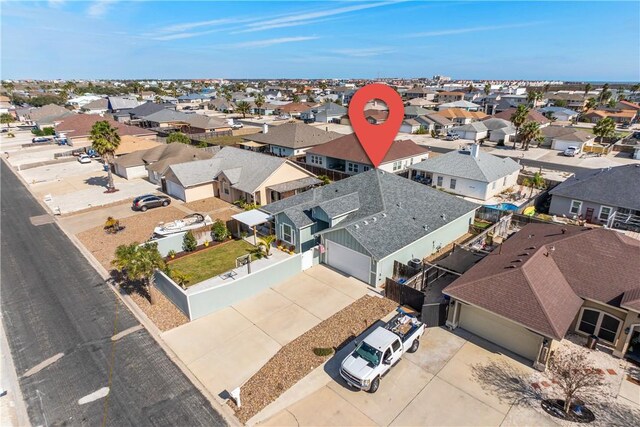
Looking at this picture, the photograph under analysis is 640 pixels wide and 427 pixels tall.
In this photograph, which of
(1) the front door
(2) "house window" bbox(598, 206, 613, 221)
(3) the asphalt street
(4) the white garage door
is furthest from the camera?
(4) the white garage door

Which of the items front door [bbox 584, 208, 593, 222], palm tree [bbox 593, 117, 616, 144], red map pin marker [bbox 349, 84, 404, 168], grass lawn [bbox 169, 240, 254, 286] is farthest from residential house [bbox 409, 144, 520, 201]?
palm tree [bbox 593, 117, 616, 144]

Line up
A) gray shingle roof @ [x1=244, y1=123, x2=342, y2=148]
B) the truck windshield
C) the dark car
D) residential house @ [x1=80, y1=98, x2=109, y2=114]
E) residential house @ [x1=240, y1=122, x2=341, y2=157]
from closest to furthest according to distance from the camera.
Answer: the truck windshield → the dark car → residential house @ [x1=240, y1=122, x2=341, y2=157] → gray shingle roof @ [x1=244, y1=123, x2=342, y2=148] → residential house @ [x1=80, y1=98, x2=109, y2=114]

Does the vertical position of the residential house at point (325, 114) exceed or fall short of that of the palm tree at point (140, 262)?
it exceeds it

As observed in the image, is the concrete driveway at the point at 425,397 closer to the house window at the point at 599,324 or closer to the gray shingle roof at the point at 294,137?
the house window at the point at 599,324

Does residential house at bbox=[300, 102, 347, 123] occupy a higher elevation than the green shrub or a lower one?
higher

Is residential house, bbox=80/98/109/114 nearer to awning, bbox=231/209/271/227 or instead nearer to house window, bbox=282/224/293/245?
awning, bbox=231/209/271/227

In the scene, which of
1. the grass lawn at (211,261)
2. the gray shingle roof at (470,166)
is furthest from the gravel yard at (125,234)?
the gray shingle roof at (470,166)

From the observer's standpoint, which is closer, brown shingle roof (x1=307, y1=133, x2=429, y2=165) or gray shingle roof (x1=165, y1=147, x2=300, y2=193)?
gray shingle roof (x1=165, y1=147, x2=300, y2=193)

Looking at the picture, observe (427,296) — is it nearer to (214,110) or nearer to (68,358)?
(68,358)

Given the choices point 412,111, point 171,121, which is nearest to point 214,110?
point 171,121
